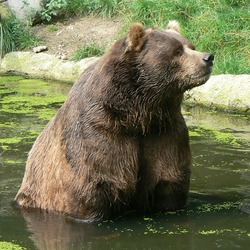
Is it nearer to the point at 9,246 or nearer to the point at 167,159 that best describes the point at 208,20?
the point at 167,159

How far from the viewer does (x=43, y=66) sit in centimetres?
1541

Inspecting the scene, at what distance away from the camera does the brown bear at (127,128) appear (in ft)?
21.0

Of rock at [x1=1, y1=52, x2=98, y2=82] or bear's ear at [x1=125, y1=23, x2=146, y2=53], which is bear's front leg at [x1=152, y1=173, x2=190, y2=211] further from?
rock at [x1=1, y1=52, x2=98, y2=82]

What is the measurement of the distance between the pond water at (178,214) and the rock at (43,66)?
364cm

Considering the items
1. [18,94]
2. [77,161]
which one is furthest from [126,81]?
[18,94]

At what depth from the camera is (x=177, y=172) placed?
673 cm

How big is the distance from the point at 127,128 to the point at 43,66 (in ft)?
29.9

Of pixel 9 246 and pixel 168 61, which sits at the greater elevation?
pixel 168 61

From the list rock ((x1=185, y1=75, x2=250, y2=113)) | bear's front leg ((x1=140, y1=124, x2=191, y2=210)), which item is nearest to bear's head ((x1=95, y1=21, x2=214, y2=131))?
bear's front leg ((x1=140, y1=124, x2=191, y2=210))

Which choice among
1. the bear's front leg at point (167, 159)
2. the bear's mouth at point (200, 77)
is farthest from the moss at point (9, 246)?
the bear's mouth at point (200, 77)

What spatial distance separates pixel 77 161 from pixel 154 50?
1124mm

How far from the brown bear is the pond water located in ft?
0.74

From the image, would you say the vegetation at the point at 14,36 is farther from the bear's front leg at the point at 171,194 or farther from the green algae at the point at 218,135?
the bear's front leg at the point at 171,194

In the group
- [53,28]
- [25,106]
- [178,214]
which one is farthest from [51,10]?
[178,214]
